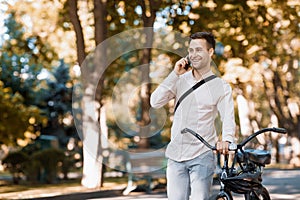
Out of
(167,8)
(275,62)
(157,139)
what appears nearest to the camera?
(167,8)

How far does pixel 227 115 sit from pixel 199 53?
506 mm

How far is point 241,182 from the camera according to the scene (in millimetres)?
5141

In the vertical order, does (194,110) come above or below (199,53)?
below

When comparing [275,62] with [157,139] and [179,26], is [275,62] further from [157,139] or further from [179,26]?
[179,26]

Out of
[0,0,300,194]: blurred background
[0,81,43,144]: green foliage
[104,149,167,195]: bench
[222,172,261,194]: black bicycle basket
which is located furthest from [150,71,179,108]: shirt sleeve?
[0,81,43,144]: green foliage

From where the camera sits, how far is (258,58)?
86.4 feet

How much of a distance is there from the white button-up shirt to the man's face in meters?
0.10

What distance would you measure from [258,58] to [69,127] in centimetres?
1235

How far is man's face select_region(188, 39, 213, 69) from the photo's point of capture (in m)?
4.69

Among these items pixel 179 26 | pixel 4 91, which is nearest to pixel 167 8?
pixel 179 26

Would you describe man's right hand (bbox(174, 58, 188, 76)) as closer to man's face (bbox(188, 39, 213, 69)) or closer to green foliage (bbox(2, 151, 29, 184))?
man's face (bbox(188, 39, 213, 69))

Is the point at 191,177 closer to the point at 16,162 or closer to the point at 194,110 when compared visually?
the point at 194,110

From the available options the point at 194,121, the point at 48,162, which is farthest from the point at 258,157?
the point at 48,162

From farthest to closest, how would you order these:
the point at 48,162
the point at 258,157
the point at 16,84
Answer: the point at 16,84 → the point at 48,162 → the point at 258,157
